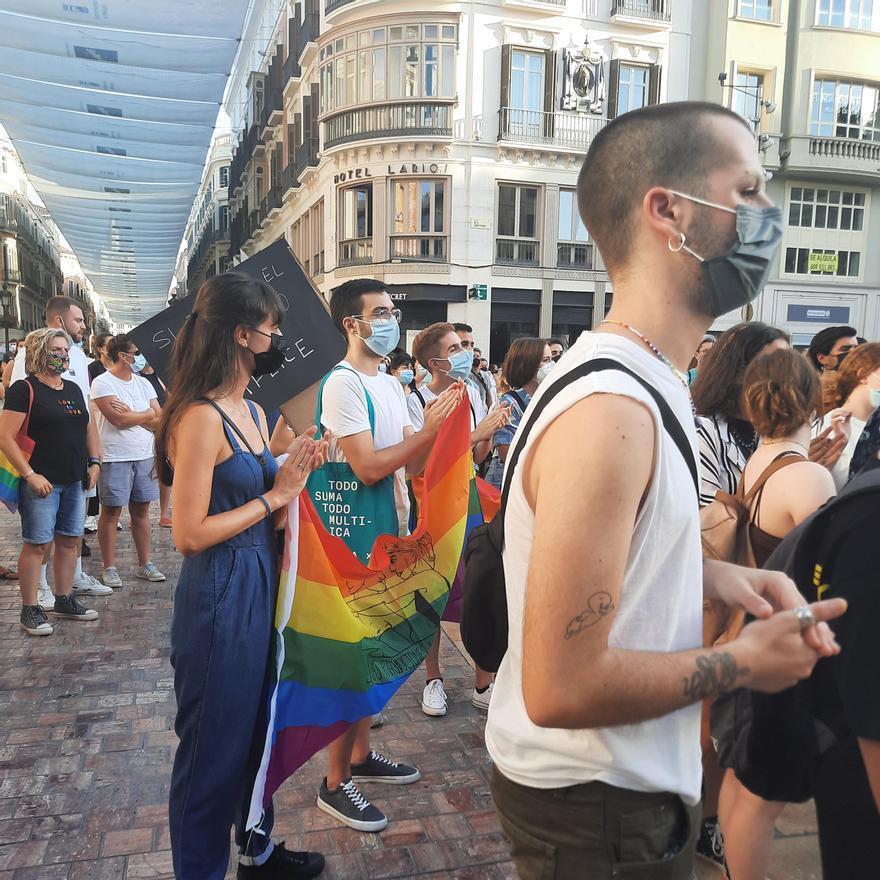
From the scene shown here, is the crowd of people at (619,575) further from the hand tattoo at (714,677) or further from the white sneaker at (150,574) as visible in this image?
the white sneaker at (150,574)

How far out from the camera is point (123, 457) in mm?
6625

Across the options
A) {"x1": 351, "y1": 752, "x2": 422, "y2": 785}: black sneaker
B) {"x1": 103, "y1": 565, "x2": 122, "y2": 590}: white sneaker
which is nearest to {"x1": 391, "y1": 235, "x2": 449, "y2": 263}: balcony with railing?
{"x1": 103, "y1": 565, "x2": 122, "y2": 590}: white sneaker

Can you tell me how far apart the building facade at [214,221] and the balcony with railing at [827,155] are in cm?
3115

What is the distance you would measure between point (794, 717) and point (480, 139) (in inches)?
895

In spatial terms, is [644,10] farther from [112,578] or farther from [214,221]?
[214,221]

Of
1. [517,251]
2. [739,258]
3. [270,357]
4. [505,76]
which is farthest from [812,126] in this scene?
[739,258]

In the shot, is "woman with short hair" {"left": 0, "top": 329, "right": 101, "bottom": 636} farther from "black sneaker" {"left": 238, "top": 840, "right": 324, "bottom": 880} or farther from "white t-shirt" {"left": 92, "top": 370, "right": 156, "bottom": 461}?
"black sneaker" {"left": 238, "top": 840, "right": 324, "bottom": 880}

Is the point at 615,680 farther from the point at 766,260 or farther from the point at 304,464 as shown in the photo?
the point at 304,464

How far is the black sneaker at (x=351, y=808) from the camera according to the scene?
3102 millimetres

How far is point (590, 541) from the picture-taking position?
3.59 feet

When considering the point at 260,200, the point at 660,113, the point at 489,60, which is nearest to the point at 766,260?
the point at 660,113

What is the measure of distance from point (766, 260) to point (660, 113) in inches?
12.5

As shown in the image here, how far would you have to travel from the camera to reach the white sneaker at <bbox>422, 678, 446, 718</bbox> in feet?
13.6

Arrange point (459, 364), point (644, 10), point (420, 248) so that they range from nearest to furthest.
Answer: point (459, 364), point (420, 248), point (644, 10)
